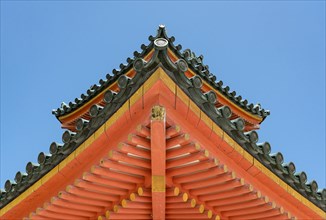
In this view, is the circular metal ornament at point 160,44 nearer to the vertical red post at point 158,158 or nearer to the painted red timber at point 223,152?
the painted red timber at point 223,152

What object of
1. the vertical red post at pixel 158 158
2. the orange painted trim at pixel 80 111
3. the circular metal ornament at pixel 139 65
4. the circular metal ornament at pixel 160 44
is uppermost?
the orange painted trim at pixel 80 111

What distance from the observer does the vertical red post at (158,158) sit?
13.0 feet

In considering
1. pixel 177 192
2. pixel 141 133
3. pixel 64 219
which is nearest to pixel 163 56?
pixel 141 133

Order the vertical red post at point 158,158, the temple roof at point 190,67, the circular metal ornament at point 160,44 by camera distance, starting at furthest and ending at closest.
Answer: the temple roof at point 190,67 → the vertical red post at point 158,158 → the circular metal ornament at point 160,44

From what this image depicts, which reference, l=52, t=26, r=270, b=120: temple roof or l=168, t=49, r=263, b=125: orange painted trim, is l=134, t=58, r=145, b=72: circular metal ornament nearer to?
l=52, t=26, r=270, b=120: temple roof

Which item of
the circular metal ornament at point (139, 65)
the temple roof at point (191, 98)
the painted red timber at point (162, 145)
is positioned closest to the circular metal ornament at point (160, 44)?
the temple roof at point (191, 98)

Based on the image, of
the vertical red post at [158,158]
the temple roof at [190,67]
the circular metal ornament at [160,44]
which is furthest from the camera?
the temple roof at [190,67]

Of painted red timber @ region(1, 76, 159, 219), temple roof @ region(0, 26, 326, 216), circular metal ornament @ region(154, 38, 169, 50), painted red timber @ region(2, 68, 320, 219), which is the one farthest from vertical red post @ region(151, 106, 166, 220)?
circular metal ornament @ region(154, 38, 169, 50)

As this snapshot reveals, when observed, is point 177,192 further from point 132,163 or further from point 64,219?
point 64,219

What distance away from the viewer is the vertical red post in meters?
3.95

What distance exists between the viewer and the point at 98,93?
8.43 m

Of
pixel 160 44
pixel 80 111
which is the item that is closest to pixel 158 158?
pixel 160 44

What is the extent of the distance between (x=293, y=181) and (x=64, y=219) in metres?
3.02

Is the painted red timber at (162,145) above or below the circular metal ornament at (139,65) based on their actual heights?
below
